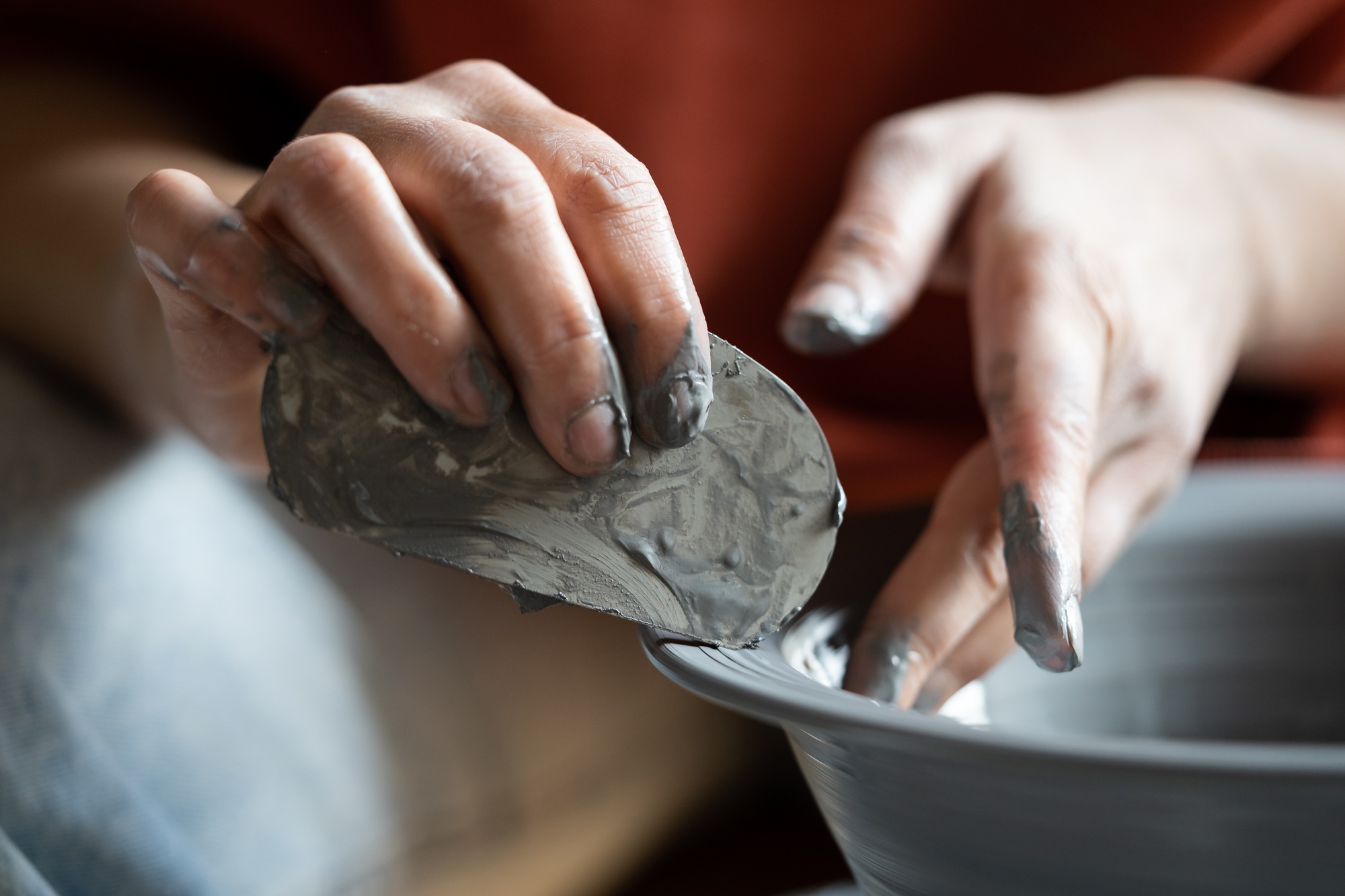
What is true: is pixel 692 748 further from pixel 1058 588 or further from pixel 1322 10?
pixel 1322 10

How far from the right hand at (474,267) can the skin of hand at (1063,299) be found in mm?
117

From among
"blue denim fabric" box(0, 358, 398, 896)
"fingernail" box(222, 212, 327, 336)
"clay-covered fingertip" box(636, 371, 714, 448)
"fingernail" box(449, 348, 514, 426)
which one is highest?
"fingernail" box(222, 212, 327, 336)

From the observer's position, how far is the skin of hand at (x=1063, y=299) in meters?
0.29

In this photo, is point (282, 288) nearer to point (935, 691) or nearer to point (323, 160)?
point (323, 160)

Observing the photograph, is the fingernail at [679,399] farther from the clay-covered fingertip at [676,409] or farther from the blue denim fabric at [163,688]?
the blue denim fabric at [163,688]

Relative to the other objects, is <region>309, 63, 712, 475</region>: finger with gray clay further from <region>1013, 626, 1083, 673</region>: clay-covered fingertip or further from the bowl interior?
the bowl interior

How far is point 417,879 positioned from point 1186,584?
39cm

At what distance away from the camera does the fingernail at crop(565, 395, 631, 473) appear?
0.19 metres

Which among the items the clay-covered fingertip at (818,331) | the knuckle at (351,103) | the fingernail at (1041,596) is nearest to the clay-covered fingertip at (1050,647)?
the fingernail at (1041,596)

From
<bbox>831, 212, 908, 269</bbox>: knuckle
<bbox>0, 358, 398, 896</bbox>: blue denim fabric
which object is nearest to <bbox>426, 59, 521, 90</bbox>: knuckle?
<bbox>831, 212, 908, 269</bbox>: knuckle

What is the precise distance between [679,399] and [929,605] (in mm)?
132

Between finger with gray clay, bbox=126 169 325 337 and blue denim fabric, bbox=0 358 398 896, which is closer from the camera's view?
finger with gray clay, bbox=126 169 325 337

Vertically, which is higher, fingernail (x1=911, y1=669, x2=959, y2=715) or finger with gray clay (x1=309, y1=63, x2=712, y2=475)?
finger with gray clay (x1=309, y1=63, x2=712, y2=475)

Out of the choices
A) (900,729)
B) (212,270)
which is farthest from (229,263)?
(900,729)
